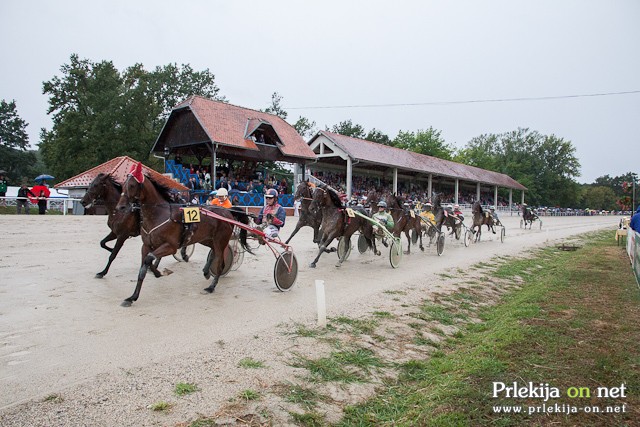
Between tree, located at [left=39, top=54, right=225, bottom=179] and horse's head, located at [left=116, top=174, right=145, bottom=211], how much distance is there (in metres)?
29.8

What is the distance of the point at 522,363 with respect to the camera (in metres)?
4.10

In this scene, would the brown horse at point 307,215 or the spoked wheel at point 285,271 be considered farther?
the brown horse at point 307,215

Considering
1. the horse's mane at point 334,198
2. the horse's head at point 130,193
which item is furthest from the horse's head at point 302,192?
the horse's head at point 130,193

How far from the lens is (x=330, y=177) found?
33.5m

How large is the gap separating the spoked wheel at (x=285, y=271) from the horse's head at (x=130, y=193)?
7.99ft

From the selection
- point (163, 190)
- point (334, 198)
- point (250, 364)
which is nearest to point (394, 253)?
point (334, 198)

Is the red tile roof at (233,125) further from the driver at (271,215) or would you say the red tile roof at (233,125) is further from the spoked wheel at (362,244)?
the driver at (271,215)

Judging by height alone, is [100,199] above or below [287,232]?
above

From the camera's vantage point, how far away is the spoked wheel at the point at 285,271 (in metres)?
6.90

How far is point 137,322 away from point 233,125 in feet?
71.9

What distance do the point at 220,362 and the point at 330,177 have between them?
29.9 m

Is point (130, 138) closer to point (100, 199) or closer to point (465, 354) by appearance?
point (100, 199)

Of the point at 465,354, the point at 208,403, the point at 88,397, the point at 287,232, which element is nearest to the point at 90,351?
the point at 88,397

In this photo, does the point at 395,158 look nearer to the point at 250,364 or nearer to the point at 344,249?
the point at 344,249
